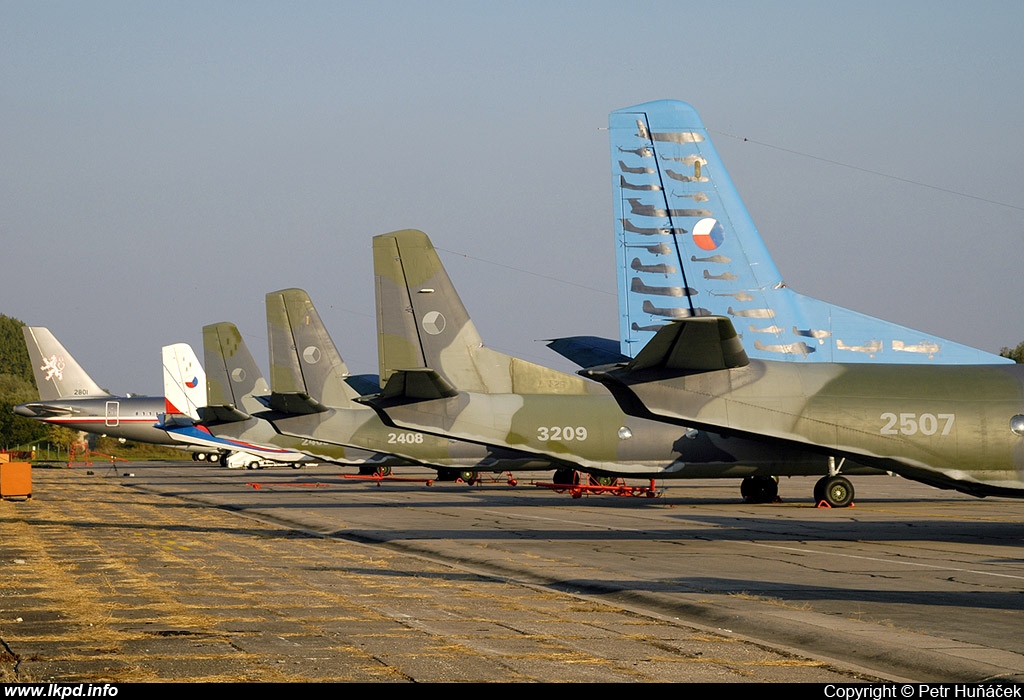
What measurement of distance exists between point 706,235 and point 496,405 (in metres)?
7.89

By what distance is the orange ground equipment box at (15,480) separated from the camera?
35.8 metres

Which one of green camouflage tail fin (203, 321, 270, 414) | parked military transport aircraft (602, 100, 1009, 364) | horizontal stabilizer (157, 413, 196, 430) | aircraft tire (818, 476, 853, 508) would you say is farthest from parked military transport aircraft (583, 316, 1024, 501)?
horizontal stabilizer (157, 413, 196, 430)

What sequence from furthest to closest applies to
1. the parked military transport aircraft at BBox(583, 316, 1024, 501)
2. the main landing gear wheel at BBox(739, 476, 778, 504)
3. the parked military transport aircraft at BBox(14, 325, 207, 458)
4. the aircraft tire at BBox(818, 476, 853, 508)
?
the parked military transport aircraft at BBox(14, 325, 207, 458) → the main landing gear wheel at BBox(739, 476, 778, 504) → the aircraft tire at BBox(818, 476, 853, 508) → the parked military transport aircraft at BBox(583, 316, 1024, 501)

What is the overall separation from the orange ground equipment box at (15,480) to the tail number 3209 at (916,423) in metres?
26.8

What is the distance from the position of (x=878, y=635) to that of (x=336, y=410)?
29.7 meters

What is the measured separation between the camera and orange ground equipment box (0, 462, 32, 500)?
35781mm

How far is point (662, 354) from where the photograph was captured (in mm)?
18641

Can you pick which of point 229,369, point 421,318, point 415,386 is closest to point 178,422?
point 229,369

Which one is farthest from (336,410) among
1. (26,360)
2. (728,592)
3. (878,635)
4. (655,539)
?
(26,360)

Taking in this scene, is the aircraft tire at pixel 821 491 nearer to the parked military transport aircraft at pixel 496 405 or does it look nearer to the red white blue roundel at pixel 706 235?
the parked military transport aircraft at pixel 496 405

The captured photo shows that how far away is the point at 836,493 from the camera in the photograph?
31391 millimetres

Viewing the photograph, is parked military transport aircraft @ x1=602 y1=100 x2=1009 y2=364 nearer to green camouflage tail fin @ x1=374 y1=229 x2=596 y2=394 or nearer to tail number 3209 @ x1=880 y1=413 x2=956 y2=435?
tail number 3209 @ x1=880 y1=413 x2=956 y2=435

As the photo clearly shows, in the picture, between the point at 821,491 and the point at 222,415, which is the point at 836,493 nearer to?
the point at 821,491

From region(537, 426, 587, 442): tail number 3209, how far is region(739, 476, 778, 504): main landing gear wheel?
19.2ft
